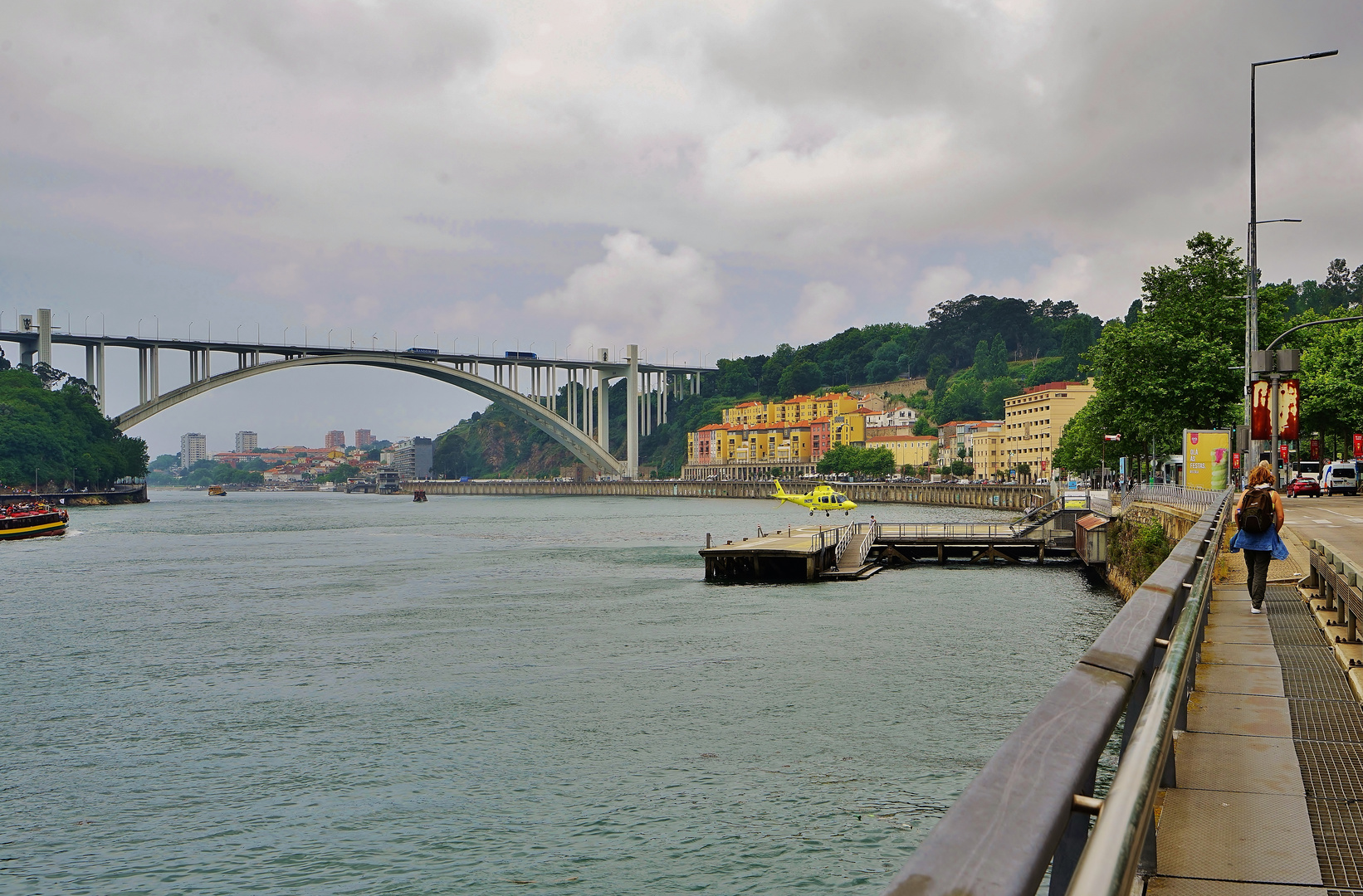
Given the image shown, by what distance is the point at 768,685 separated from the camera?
76.9 ft

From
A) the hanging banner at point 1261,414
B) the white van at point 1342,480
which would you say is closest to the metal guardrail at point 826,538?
the hanging banner at point 1261,414

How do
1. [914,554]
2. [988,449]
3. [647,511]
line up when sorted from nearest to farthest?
[914,554]
[647,511]
[988,449]

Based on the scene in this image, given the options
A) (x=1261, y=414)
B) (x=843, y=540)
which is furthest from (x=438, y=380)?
(x=1261, y=414)

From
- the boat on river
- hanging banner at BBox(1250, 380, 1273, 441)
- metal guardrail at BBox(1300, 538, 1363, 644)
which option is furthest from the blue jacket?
the boat on river

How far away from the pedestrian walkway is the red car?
50.7m

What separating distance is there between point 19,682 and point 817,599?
947 inches

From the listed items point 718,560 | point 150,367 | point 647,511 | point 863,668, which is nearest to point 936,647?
point 863,668

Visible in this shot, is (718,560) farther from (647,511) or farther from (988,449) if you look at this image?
(988,449)

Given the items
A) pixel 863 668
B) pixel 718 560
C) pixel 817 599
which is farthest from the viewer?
pixel 718 560

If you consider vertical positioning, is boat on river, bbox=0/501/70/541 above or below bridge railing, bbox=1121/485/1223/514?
below

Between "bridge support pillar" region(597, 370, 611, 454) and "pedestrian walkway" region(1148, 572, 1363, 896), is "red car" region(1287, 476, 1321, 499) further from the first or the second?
"bridge support pillar" region(597, 370, 611, 454)

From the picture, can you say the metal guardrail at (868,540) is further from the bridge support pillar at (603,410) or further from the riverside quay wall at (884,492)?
the bridge support pillar at (603,410)

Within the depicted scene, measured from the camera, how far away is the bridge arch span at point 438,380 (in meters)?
115

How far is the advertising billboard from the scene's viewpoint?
40781 mm
